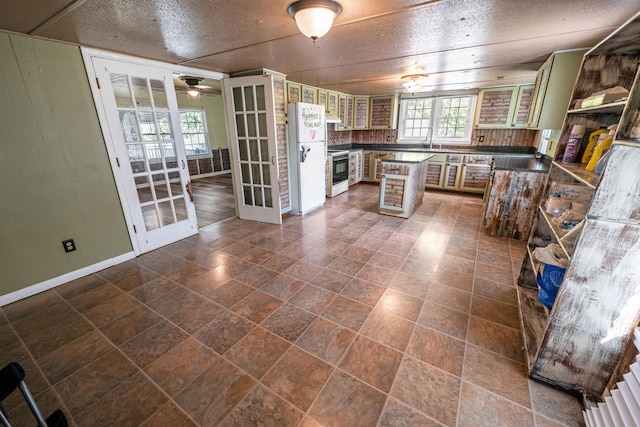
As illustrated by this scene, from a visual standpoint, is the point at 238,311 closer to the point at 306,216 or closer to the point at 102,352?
the point at 102,352

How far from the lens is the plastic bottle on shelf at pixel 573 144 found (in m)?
1.78

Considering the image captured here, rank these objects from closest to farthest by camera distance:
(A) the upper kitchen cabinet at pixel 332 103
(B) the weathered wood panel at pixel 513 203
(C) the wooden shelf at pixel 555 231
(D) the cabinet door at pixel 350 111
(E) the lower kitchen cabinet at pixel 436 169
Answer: (C) the wooden shelf at pixel 555 231, (B) the weathered wood panel at pixel 513 203, (A) the upper kitchen cabinet at pixel 332 103, (E) the lower kitchen cabinet at pixel 436 169, (D) the cabinet door at pixel 350 111

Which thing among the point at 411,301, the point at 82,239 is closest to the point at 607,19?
the point at 411,301

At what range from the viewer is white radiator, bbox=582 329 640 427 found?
1060 millimetres

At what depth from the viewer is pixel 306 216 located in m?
4.44

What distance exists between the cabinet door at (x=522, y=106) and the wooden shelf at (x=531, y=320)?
4.31 meters

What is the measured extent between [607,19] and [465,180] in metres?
3.86

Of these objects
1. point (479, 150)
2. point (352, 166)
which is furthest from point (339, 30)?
point (479, 150)

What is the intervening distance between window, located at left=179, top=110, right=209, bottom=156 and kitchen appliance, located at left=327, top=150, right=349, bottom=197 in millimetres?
4203

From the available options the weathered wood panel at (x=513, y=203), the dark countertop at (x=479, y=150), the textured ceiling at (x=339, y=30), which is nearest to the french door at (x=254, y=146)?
the textured ceiling at (x=339, y=30)

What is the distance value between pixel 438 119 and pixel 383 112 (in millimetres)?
1293

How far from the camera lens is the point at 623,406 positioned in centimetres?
112

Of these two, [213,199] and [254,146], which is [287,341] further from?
[213,199]

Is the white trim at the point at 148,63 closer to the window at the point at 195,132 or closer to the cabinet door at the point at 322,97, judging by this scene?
the cabinet door at the point at 322,97
